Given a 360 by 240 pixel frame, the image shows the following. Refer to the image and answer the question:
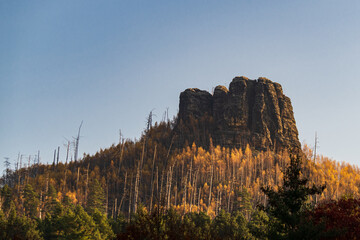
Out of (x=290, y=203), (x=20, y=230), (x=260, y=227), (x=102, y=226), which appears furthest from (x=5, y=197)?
(x=290, y=203)

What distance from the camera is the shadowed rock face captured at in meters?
112

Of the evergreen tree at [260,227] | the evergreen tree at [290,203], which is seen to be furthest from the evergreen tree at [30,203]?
the evergreen tree at [290,203]

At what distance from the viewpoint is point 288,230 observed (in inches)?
675

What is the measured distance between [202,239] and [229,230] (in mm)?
18550

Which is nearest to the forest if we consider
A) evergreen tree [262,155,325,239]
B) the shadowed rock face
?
evergreen tree [262,155,325,239]

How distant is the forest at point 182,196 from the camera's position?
17797 mm

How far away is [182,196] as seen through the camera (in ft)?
271

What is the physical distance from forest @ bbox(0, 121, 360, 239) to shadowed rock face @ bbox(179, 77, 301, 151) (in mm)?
5175

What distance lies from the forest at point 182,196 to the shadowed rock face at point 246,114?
518 centimetres

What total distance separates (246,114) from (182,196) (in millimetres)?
44033

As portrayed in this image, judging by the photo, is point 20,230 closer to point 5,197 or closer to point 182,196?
point 5,197

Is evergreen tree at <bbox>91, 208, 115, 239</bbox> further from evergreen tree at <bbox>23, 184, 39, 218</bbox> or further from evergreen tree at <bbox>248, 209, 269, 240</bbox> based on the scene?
evergreen tree at <bbox>23, 184, 39, 218</bbox>

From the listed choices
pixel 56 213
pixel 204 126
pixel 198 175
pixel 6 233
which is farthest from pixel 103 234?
pixel 204 126

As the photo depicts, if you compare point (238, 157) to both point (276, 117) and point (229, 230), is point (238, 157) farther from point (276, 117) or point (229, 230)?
point (229, 230)
